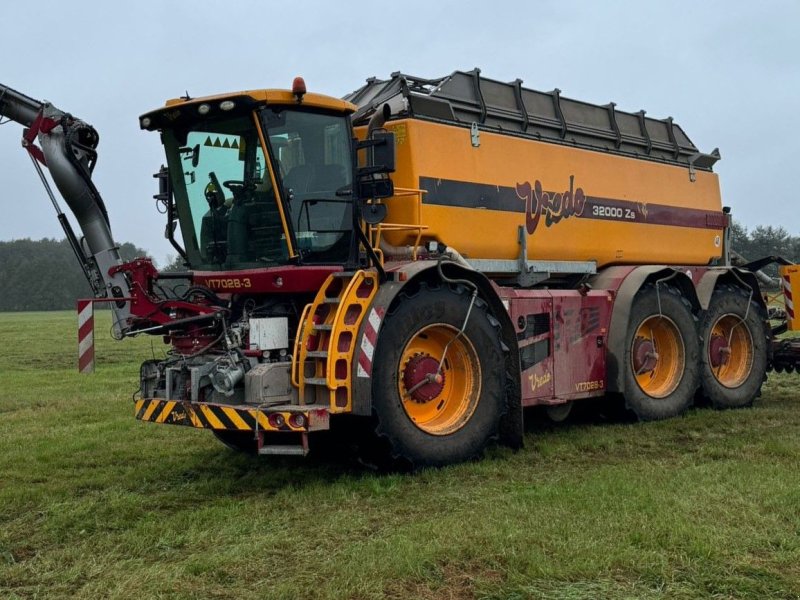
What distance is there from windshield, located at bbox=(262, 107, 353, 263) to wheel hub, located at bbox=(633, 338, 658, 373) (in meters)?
3.87

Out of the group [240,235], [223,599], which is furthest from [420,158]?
[223,599]

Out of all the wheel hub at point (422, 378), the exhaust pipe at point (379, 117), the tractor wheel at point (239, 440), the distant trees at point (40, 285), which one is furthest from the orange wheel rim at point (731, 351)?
the distant trees at point (40, 285)

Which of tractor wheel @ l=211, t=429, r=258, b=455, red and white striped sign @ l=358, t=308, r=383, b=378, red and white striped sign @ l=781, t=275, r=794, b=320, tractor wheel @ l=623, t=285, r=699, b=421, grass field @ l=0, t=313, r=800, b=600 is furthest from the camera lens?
red and white striped sign @ l=781, t=275, r=794, b=320

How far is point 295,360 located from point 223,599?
251 cm

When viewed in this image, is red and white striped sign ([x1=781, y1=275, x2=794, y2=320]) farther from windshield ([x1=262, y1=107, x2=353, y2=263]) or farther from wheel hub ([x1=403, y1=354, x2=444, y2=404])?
windshield ([x1=262, y1=107, x2=353, y2=263])

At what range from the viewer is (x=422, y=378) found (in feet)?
22.1

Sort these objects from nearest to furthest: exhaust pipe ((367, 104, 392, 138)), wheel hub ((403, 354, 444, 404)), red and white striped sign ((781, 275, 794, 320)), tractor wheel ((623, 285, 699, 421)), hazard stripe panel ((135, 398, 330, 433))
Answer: hazard stripe panel ((135, 398, 330, 433)) < wheel hub ((403, 354, 444, 404)) < exhaust pipe ((367, 104, 392, 138)) < tractor wheel ((623, 285, 699, 421)) < red and white striped sign ((781, 275, 794, 320))

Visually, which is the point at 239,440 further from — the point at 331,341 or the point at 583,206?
the point at 583,206

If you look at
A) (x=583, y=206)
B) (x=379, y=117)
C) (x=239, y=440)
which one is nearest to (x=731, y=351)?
(x=583, y=206)

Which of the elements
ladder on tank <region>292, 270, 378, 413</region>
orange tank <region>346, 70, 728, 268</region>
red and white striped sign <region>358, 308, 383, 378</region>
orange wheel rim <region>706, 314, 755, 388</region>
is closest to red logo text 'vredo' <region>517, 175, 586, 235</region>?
orange tank <region>346, 70, 728, 268</region>

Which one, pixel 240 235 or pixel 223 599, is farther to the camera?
pixel 240 235

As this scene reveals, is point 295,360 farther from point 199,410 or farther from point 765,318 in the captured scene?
point 765,318

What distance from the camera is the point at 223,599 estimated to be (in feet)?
13.3

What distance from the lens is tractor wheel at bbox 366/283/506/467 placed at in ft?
20.9
